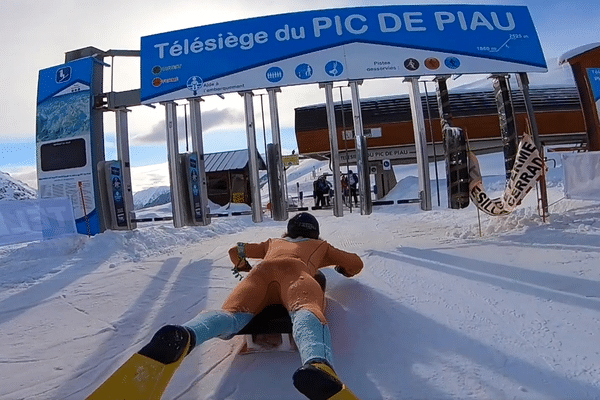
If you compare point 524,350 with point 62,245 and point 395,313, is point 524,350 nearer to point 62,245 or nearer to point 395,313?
point 395,313

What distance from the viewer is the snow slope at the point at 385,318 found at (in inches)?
85.5

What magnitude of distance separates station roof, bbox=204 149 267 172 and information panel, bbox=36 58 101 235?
11.3 m

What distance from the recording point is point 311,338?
204 cm

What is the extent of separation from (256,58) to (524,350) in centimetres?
478

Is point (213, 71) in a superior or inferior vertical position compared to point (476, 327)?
superior

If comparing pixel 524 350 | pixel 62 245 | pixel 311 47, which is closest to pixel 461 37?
pixel 311 47

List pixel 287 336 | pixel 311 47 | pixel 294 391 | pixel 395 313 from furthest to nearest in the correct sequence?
pixel 311 47 → pixel 395 313 → pixel 287 336 → pixel 294 391

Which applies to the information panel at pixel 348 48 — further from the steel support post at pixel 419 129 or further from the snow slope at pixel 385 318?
the snow slope at pixel 385 318

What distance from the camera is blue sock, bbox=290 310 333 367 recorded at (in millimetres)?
1896

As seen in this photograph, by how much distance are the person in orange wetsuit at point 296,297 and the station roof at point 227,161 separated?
1530 centimetres

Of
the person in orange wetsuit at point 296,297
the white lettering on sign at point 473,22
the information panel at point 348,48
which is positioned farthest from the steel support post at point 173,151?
the white lettering on sign at point 473,22

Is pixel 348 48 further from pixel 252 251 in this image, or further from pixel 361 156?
pixel 252 251

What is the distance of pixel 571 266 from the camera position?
3959mm

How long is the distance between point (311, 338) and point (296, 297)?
0.48 meters
